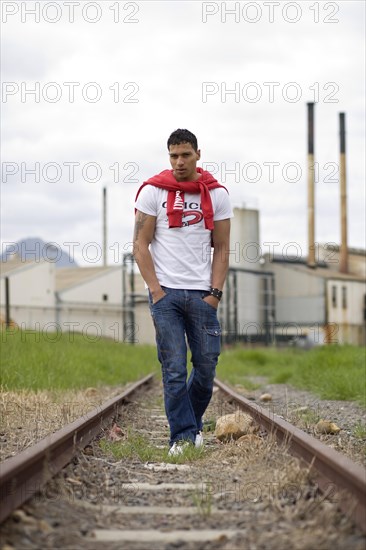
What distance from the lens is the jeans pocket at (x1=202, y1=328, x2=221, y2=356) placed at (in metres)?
4.95

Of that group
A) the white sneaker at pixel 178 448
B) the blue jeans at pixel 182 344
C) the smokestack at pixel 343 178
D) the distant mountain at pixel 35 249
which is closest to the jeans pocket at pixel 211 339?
the blue jeans at pixel 182 344

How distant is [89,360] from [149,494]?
1113cm

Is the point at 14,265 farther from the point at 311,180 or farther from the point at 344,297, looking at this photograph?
the point at 344,297

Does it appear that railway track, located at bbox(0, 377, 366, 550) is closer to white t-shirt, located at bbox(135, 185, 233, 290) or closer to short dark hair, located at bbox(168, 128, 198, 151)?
white t-shirt, located at bbox(135, 185, 233, 290)

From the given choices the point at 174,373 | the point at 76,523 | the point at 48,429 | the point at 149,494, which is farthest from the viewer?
the point at 48,429

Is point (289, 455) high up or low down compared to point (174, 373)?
down

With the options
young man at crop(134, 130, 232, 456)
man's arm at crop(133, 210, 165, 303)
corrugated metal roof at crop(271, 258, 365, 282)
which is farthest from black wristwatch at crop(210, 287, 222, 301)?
corrugated metal roof at crop(271, 258, 365, 282)

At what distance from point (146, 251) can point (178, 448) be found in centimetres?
113

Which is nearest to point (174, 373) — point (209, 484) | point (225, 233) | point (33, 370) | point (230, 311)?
point (225, 233)

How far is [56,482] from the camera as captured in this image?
3631 millimetres

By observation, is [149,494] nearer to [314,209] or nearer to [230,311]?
[230,311]

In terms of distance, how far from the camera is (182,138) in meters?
4.81

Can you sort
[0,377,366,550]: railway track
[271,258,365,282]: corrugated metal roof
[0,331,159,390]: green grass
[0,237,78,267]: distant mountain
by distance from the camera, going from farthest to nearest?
1. [271,258,365,282]: corrugated metal roof
2. [0,237,78,267]: distant mountain
3. [0,331,159,390]: green grass
4. [0,377,366,550]: railway track

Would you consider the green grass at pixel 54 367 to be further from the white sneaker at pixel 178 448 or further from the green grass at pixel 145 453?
the white sneaker at pixel 178 448
